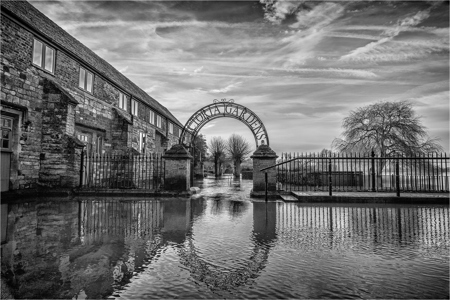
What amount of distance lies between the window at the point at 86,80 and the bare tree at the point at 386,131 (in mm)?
24552

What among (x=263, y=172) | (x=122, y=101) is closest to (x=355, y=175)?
(x=263, y=172)

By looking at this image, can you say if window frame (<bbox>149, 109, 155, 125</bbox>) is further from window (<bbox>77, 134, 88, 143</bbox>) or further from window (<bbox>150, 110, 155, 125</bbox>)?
window (<bbox>77, 134, 88, 143</bbox>)

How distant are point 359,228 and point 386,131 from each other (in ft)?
84.1

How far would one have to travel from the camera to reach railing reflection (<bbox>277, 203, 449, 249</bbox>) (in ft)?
14.2

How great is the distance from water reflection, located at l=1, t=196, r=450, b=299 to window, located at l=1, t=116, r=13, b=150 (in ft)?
16.2

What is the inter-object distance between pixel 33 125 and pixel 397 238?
1310 centimetres

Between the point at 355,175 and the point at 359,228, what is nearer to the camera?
the point at 359,228

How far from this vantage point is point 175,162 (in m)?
11.7

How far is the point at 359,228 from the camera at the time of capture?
543cm

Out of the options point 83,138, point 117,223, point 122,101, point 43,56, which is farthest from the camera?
point 122,101

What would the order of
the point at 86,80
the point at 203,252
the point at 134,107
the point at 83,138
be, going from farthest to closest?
the point at 134,107
the point at 86,80
the point at 83,138
the point at 203,252

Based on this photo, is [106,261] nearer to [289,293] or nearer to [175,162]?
[289,293]

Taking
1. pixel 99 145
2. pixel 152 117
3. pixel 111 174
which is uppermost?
pixel 152 117

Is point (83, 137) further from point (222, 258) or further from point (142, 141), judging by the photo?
point (222, 258)
